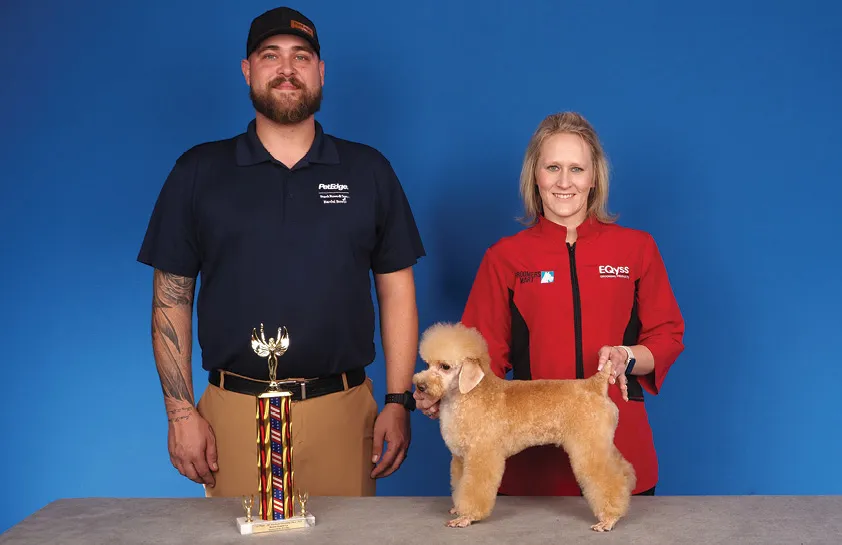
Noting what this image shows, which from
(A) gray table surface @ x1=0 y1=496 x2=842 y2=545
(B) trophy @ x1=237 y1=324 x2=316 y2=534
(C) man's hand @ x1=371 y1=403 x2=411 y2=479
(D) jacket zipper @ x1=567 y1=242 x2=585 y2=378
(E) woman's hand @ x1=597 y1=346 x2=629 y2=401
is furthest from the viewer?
(C) man's hand @ x1=371 y1=403 x2=411 y2=479

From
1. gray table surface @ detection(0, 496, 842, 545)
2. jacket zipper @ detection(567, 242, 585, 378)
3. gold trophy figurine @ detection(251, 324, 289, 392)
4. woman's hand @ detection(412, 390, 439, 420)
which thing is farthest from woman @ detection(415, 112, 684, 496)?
gold trophy figurine @ detection(251, 324, 289, 392)

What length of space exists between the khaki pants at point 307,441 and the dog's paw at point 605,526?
3.34ft

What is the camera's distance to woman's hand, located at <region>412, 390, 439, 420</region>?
2.27 m

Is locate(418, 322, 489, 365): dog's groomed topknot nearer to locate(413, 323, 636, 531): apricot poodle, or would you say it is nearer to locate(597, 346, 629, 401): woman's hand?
locate(413, 323, 636, 531): apricot poodle

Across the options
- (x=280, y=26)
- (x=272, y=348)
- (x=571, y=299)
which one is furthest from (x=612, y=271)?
(x=280, y=26)

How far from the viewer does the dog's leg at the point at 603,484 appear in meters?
2.14

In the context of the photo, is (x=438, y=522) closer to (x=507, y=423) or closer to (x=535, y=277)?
(x=507, y=423)

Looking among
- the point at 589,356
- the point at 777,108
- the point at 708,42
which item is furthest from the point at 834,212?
the point at 589,356

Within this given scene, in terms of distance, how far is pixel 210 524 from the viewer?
2.24 meters

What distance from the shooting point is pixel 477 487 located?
2.18 m

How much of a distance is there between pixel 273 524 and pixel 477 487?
20.7 inches

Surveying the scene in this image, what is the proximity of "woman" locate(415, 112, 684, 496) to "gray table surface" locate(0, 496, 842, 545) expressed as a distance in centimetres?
33

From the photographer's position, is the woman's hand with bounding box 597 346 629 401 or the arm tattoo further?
the arm tattoo

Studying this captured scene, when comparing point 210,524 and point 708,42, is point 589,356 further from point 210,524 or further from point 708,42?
point 708,42
